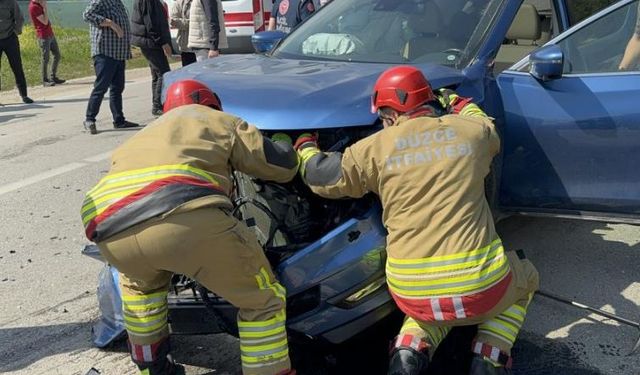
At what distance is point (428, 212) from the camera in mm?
2719

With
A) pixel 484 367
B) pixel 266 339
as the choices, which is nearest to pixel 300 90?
pixel 266 339

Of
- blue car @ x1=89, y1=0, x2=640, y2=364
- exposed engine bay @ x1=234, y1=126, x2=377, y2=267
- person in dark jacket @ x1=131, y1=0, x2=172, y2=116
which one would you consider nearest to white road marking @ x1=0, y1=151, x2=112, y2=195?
person in dark jacket @ x1=131, y1=0, x2=172, y2=116

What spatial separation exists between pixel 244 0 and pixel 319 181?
10.6 meters

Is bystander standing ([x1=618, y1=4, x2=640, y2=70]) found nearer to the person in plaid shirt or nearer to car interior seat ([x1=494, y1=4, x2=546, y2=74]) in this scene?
car interior seat ([x1=494, y1=4, x2=546, y2=74])

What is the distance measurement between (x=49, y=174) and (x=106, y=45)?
188cm

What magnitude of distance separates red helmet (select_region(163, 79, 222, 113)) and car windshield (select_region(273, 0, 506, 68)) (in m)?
1.33

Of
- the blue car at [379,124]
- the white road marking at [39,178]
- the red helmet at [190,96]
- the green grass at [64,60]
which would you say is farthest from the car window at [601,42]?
the green grass at [64,60]

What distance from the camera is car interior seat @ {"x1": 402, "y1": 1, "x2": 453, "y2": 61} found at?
13.1 ft

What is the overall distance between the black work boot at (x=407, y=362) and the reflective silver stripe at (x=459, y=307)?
0.23 meters

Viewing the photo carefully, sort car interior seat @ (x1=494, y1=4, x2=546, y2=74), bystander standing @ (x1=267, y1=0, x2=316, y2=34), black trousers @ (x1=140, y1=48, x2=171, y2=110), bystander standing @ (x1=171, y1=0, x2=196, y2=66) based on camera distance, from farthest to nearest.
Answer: bystander standing @ (x1=171, y1=0, x2=196, y2=66)
black trousers @ (x1=140, y1=48, x2=171, y2=110)
bystander standing @ (x1=267, y1=0, x2=316, y2=34)
car interior seat @ (x1=494, y1=4, x2=546, y2=74)

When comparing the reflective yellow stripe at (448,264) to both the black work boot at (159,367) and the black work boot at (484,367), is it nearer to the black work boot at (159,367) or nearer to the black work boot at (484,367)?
the black work boot at (484,367)

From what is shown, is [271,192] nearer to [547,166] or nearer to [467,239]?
[467,239]

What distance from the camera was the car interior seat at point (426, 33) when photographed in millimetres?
3994

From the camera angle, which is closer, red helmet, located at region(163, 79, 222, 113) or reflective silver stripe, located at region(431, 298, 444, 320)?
reflective silver stripe, located at region(431, 298, 444, 320)
